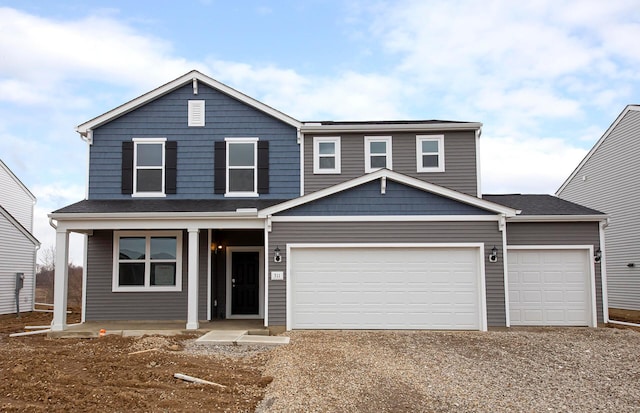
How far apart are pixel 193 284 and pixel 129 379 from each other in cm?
536

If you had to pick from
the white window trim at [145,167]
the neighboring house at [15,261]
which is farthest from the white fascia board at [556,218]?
the neighboring house at [15,261]

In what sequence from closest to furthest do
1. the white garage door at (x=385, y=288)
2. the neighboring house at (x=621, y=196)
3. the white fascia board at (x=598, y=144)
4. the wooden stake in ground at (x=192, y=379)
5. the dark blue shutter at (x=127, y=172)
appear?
the wooden stake in ground at (x=192, y=379), the white garage door at (x=385, y=288), the dark blue shutter at (x=127, y=172), the neighboring house at (x=621, y=196), the white fascia board at (x=598, y=144)

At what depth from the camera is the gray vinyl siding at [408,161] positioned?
47.4ft

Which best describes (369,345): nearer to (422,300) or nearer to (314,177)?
(422,300)

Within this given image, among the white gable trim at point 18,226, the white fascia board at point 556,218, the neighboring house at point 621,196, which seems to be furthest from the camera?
the white gable trim at point 18,226

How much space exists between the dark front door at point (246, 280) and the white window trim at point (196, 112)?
3813 mm

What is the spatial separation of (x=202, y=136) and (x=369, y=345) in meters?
7.72

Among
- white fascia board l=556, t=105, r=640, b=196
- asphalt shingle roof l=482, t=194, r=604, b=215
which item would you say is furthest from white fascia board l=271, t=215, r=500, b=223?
white fascia board l=556, t=105, r=640, b=196

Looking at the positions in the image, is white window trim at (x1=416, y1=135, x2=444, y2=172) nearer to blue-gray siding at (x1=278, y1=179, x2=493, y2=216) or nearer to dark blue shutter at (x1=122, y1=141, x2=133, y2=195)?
→ blue-gray siding at (x1=278, y1=179, x2=493, y2=216)

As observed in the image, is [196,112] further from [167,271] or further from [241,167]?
[167,271]

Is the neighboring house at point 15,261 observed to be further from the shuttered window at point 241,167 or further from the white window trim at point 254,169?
the white window trim at point 254,169

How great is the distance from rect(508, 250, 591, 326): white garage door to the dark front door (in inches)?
269

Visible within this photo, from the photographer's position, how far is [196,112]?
14625mm

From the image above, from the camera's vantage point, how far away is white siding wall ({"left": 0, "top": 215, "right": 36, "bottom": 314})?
19.2 m
